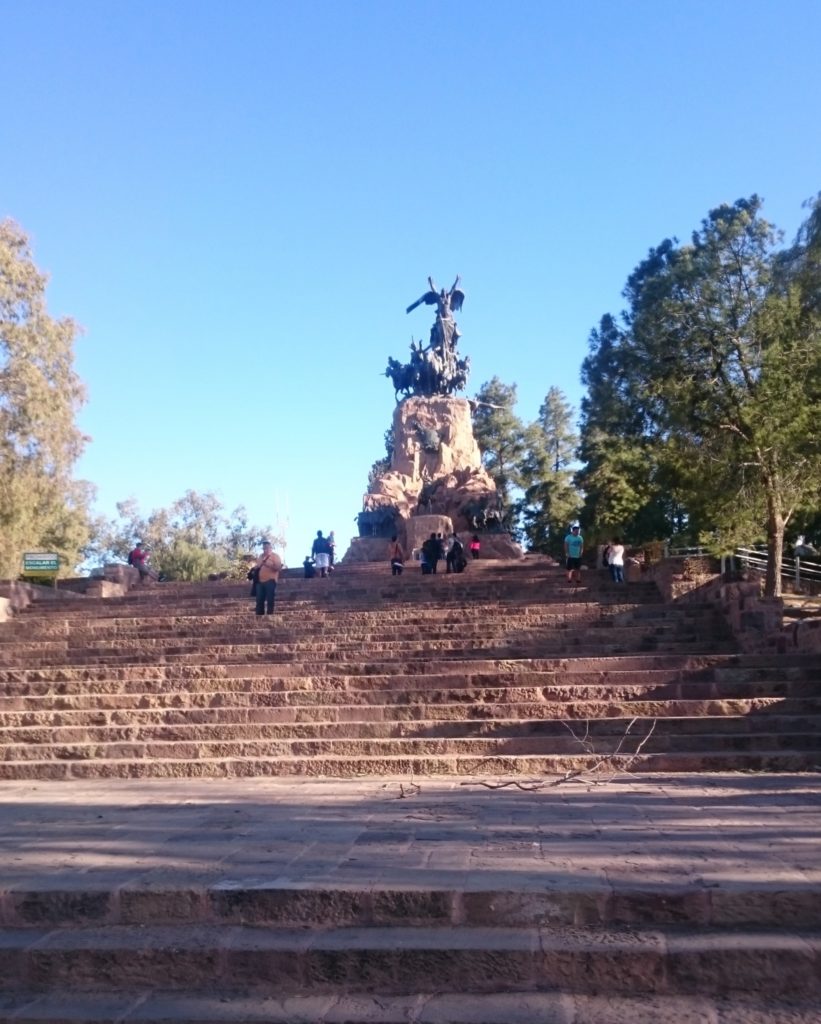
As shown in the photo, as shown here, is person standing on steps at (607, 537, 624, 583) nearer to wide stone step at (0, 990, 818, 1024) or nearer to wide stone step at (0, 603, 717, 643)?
wide stone step at (0, 603, 717, 643)

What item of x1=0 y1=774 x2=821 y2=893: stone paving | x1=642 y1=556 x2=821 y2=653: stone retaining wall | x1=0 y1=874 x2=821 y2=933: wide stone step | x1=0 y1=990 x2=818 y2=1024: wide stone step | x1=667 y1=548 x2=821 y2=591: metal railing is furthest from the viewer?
x1=667 y1=548 x2=821 y2=591: metal railing

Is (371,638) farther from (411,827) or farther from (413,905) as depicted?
(413,905)

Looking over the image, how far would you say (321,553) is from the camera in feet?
79.7

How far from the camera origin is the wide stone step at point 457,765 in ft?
29.7

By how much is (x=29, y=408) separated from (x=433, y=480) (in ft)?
41.7

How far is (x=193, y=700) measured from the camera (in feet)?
37.2

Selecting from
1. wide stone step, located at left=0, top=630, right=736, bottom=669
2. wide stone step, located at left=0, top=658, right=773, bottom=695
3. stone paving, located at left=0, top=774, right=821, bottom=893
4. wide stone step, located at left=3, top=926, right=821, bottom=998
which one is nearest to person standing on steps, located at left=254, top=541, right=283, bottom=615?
wide stone step, located at left=0, top=630, right=736, bottom=669

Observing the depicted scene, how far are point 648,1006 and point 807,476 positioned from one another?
17.1m

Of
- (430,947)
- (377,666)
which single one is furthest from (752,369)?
(430,947)

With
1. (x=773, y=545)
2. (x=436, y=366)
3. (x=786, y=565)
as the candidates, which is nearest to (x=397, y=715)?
(x=773, y=545)

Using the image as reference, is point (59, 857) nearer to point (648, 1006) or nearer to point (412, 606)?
point (648, 1006)

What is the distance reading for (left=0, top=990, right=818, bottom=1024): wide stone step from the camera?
3.62 meters

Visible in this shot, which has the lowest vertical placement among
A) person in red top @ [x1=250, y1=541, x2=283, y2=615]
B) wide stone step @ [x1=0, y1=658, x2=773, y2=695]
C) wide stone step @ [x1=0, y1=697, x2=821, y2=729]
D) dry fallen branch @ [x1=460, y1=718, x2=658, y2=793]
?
dry fallen branch @ [x1=460, y1=718, x2=658, y2=793]

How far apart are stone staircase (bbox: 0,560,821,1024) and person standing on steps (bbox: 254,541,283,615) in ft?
3.98
